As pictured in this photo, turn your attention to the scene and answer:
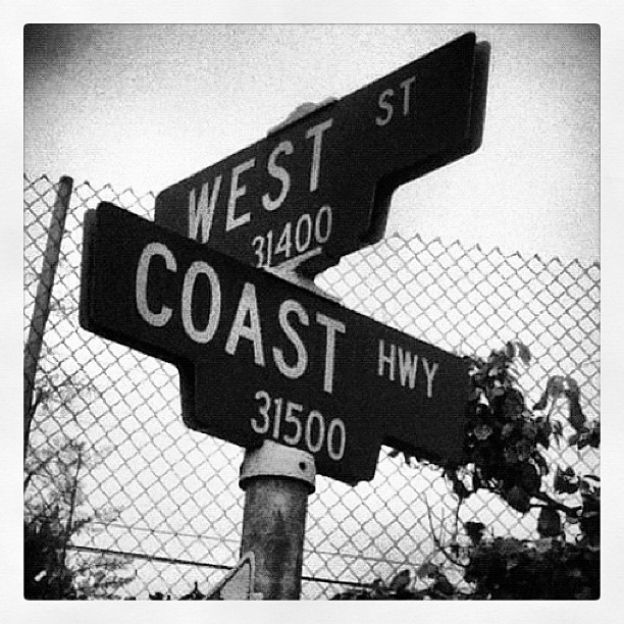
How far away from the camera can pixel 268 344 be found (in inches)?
77.9

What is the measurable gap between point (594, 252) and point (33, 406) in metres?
1.21

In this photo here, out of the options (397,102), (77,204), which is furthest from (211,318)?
(77,204)

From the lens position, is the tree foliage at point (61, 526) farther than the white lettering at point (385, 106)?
Yes

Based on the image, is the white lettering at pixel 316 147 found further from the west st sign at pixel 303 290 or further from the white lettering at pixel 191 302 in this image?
the white lettering at pixel 191 302

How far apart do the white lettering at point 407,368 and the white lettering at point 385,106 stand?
1.29 feet

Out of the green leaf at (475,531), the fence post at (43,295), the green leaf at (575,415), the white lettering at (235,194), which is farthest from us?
the green leaf at (575,415)

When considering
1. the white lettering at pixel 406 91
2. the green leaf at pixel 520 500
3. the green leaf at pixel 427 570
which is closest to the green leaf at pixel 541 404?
the green leaf at pixel 520 500

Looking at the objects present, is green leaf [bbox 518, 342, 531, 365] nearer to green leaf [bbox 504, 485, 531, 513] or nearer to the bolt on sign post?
green leaf [bbox 504, 485, 531, 513]

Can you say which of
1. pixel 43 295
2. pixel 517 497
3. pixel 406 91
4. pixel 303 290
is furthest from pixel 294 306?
pixel 517 497

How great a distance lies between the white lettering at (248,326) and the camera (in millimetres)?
1940

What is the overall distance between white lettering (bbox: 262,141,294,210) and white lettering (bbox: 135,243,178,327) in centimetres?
34

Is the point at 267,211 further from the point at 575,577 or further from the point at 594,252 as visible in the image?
the point at 575,577

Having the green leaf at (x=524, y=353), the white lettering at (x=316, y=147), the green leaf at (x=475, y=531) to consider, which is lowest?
the green leaf at (x=475, y=531)

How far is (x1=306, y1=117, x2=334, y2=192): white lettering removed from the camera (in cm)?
213
